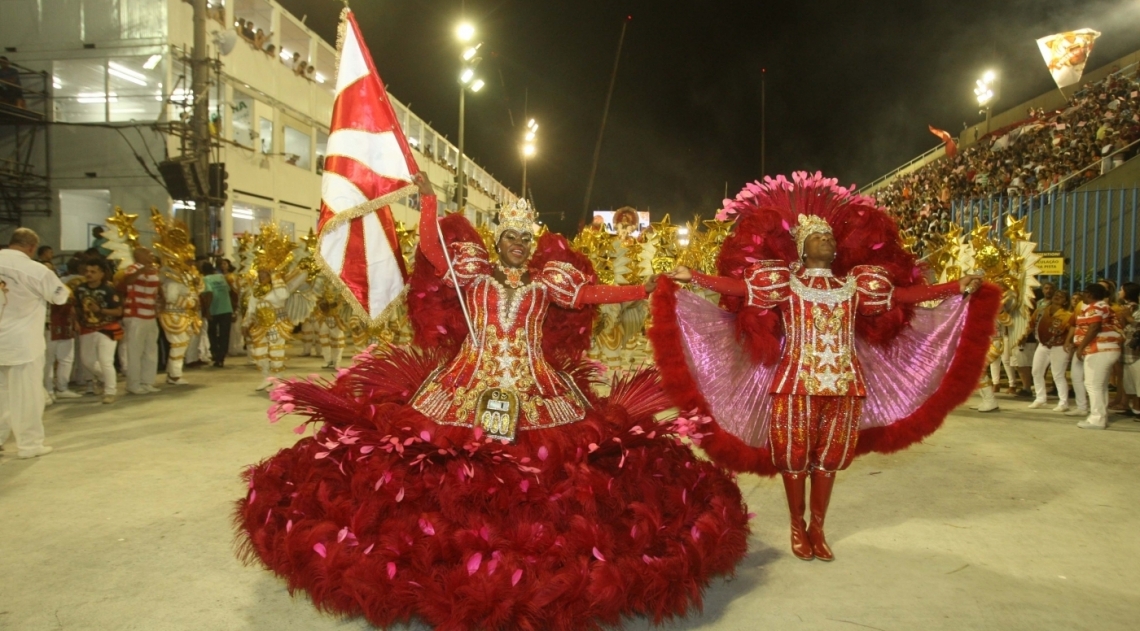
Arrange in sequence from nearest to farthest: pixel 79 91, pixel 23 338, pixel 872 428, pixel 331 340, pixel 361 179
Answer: pixel 361 179
pixel 872 428
pixel 23 338
pixel 331 340
pixel 79 91

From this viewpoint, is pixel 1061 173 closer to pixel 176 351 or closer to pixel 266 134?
pixel 176 351

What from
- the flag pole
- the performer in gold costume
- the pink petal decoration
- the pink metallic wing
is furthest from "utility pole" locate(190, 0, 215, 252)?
the pink petal decoration

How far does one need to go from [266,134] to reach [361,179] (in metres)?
18.9

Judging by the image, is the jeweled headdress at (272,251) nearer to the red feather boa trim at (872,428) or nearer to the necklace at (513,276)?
the necklace at (513,276)

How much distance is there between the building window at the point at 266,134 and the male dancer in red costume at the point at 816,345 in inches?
760

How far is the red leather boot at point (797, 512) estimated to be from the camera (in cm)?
399

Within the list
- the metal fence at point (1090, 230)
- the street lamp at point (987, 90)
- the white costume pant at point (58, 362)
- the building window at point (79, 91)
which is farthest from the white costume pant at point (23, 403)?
the street lamp at point (987, 90)

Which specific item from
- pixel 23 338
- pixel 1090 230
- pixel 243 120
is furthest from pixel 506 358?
pixel 243 120

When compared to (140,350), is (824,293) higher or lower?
higher

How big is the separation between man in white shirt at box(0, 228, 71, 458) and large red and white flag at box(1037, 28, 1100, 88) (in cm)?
2239

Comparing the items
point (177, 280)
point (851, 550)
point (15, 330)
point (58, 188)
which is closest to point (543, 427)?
point (851, 550)

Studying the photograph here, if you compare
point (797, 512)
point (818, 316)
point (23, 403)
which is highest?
point (818, 316)

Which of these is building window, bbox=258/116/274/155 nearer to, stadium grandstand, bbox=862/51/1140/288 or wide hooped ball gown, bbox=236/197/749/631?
stadium grandstand, bbox=862/51/1140/288

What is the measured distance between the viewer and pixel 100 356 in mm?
8867
